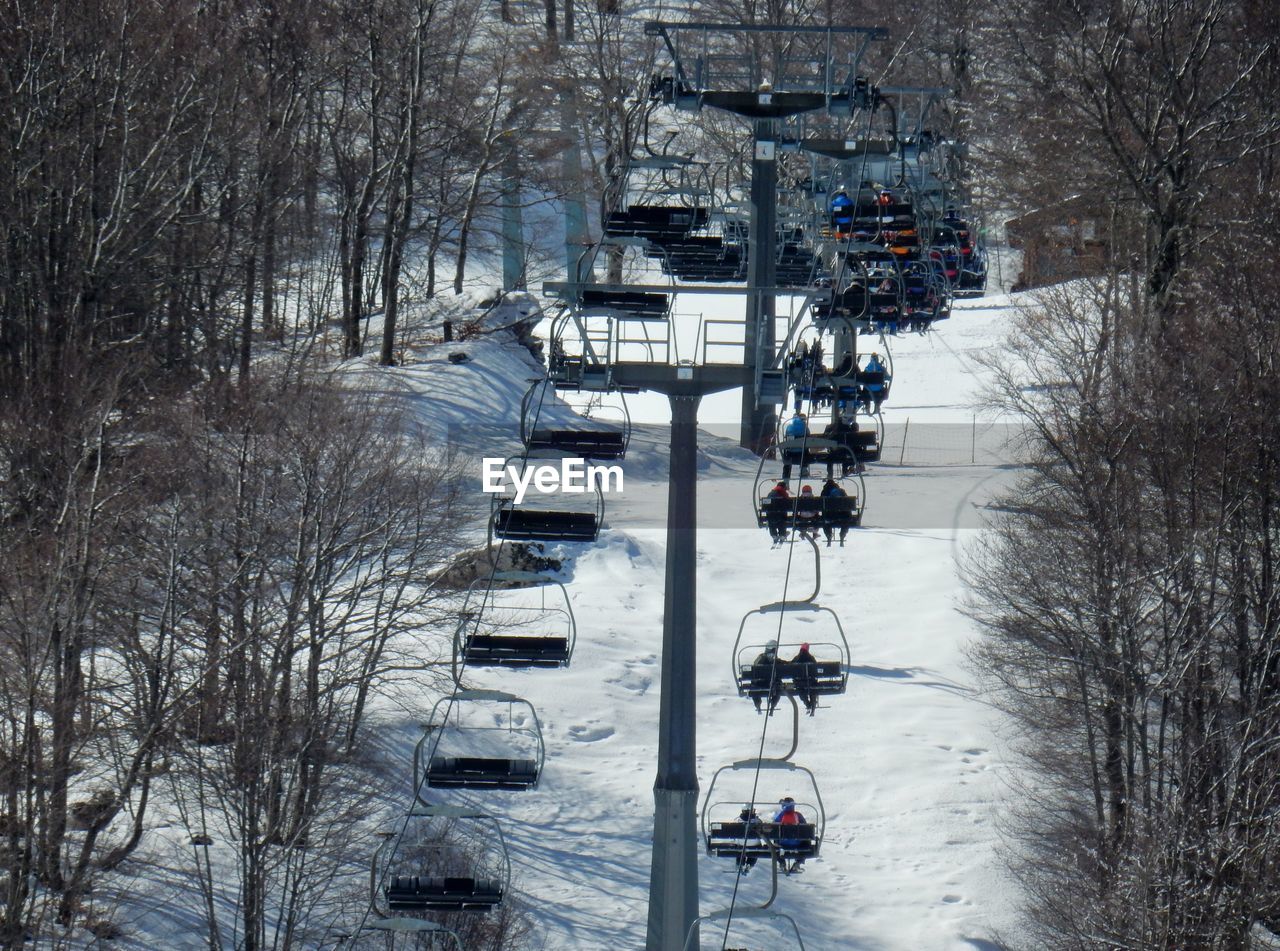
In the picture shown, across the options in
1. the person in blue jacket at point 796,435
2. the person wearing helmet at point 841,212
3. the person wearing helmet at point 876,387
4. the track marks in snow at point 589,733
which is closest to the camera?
the person in blue jacket at point 796,435

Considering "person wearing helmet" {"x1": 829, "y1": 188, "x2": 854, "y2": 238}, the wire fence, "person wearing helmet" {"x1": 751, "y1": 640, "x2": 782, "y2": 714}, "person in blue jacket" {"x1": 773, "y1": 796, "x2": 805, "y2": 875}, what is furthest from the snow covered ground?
"person wearing helmet" {"x1": 751, "y1": 640, "x2": 782, "y2": 714}

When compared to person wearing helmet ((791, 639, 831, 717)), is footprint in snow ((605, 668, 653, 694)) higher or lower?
lower

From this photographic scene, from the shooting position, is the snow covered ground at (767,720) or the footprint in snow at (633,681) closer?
the snow covered ground at (767,720)

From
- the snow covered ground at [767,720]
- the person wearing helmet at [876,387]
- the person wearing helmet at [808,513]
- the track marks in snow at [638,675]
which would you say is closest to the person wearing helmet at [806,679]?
the person wearing helmet at [808,513]

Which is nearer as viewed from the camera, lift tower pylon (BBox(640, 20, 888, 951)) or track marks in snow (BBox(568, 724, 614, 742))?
lift tower pylon (BBox(640, 20, 888, 951))

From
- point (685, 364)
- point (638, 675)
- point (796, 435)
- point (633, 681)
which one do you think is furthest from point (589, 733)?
point (796, 435)

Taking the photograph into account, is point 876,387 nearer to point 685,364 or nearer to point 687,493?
point 685,364

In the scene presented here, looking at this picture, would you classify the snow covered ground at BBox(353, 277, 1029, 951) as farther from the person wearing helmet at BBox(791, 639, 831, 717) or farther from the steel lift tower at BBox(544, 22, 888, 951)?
the person wearing helmet at BBox(791, 639, 831, 717)

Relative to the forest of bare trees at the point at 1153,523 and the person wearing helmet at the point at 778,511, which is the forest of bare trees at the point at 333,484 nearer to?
the forest of bare trees at the point at 1153,523

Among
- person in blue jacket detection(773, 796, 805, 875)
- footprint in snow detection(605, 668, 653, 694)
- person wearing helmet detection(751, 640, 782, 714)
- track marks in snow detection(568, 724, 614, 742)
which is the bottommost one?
track marks in snow detection(568, 724, 614, 742)

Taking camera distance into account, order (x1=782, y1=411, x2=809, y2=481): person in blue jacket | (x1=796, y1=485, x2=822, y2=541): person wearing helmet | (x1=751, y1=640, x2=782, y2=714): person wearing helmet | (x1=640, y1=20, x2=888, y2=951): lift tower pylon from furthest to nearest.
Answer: (x1=640, y1=20, x2=888, y2=951): lift tower pylon → (x1=751, y1=640, x2=782, y2=714): person wearing helmet → (x1=796, y1=485, x2=822, y2=541): person wearing helmet → (x1=782, y1=411, x2=809, y2=481): person in blue jacket
